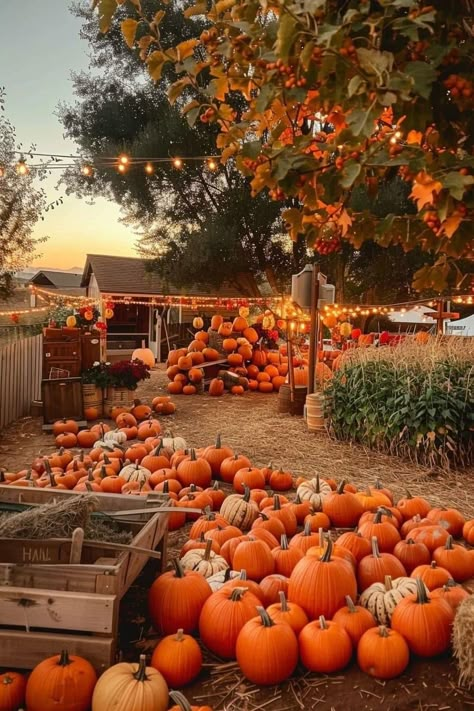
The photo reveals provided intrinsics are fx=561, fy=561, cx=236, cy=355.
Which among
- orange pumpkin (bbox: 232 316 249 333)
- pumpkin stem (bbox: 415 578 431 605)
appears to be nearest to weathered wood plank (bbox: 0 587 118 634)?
pumpkin stem (bbox: 415 578 431 605)

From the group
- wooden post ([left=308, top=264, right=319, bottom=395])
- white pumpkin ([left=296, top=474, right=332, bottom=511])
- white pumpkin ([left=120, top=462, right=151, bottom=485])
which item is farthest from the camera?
wooden post ([left=308, top=264, right=319, bottom=395])

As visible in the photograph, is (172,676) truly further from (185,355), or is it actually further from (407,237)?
(185,355)

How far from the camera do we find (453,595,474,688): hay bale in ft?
6.82

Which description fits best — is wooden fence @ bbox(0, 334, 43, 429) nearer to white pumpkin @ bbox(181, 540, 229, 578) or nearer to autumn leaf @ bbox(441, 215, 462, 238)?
white pumpkin @ bbox(181, 540, 229, 578)

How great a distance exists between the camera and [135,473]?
14.4 feet

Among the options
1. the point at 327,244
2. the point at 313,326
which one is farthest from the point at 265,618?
the point at 313,326

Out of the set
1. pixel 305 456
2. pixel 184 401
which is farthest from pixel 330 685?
pixel 184 401

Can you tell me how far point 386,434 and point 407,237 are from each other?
4.74 m

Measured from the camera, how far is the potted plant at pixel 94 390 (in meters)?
8.22

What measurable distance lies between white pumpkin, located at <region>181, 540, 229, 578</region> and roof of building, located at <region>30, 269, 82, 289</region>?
30.9m

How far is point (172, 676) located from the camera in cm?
227

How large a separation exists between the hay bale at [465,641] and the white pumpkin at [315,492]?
1.77 metres

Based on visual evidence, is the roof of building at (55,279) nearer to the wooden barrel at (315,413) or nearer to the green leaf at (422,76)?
the wooden barrel at (315,413)

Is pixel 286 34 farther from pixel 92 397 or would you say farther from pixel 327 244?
pixel 92 397
